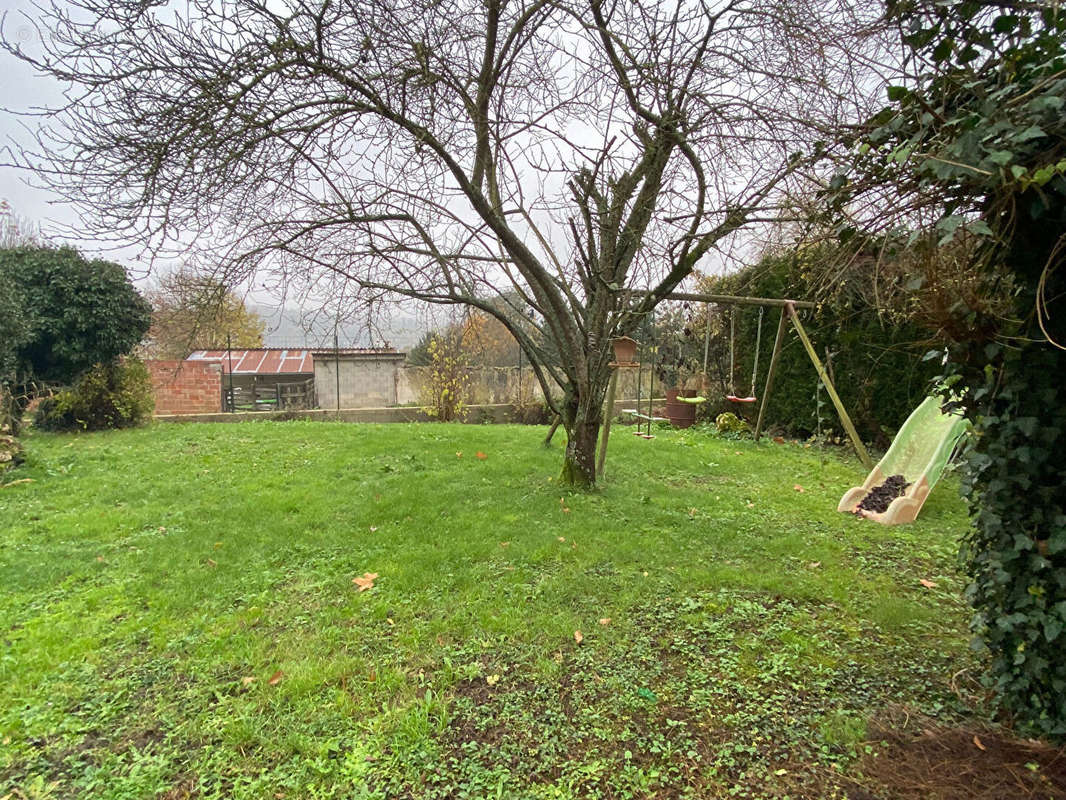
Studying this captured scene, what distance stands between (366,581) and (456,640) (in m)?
0.87

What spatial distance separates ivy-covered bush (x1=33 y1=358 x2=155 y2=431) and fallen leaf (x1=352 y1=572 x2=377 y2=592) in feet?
25.4

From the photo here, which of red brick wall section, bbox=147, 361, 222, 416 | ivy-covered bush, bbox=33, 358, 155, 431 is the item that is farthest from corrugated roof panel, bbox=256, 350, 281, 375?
ivy-covered bush, bbox=33, 358, 155, 431

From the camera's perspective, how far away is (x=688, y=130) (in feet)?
11.8

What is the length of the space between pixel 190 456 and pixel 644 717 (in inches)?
246

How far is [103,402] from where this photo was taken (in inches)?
330

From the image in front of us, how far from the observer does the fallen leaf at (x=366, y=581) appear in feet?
9.99

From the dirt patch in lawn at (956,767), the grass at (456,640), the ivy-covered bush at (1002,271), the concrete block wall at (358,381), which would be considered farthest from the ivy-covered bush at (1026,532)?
the concrete block wall at (358,381)

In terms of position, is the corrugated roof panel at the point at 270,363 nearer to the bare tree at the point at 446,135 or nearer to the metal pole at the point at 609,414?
the bare tree at the point at 446,135

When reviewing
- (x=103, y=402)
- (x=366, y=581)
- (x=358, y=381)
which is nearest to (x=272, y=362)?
(x=358, y=381)

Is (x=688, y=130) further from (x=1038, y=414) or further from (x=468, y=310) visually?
(x=468, y=310)

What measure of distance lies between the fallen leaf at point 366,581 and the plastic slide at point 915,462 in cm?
401

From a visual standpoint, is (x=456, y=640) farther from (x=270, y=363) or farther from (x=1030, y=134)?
(x=270, y=363)

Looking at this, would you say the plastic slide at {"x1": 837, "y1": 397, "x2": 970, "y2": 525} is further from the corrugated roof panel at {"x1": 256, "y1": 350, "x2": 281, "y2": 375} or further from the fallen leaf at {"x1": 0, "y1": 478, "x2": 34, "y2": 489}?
the corrugated roof panel at {"x1": 256, "y1": 350, "x2": 281, "y2": 375}

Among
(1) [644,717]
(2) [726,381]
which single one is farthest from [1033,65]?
(2) [726,381]
